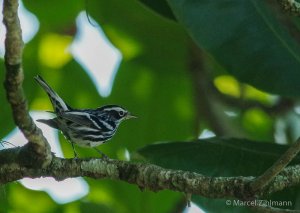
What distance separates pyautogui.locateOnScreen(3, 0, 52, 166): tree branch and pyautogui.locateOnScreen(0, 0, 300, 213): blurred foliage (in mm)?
1444

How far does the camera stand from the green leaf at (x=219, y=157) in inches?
190

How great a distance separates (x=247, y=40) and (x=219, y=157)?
0.70 m

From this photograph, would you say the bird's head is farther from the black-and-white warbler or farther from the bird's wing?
the bird's wing

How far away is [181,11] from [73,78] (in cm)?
175

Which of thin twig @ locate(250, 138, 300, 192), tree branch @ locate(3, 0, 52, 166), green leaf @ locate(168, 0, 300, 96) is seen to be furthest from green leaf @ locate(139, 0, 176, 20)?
thin twig @ locate(250, 138, 300, 192)

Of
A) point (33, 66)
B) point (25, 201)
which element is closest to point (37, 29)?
point (33, 66)

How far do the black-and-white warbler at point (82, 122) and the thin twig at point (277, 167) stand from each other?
1392 millimetres

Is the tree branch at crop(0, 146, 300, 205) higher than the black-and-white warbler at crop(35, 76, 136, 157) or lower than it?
higher

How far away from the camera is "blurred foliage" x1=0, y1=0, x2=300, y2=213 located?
495 centimetres

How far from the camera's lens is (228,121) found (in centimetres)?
619

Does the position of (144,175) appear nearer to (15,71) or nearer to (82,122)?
(15,71)

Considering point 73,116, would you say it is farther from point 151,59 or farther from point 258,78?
point 151,59

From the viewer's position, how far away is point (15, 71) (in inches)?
127

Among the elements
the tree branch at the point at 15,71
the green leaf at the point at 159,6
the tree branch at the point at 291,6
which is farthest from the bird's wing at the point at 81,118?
the tree branch at the point at 291,6
